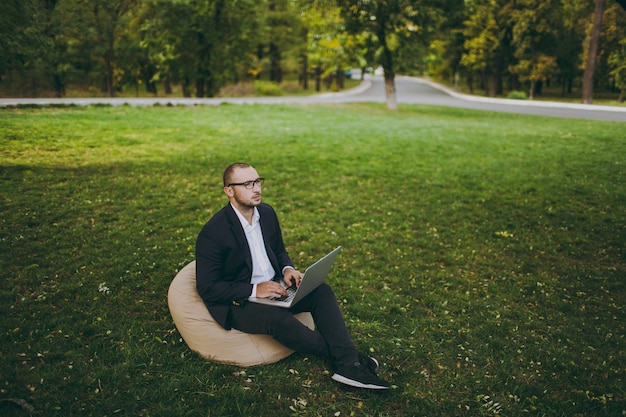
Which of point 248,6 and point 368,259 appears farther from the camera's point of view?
point 248,6

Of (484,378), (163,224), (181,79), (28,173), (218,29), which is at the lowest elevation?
(484,378)

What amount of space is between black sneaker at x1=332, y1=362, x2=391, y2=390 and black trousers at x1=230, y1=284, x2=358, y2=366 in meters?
0.07

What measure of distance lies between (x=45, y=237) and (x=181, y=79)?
103 feet

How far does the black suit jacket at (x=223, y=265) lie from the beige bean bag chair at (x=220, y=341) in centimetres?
11

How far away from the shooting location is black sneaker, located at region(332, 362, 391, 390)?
4.48 metres

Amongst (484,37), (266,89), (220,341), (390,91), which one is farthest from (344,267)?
(484,37)

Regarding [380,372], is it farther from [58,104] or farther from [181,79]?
[181,79]

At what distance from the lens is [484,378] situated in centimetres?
492

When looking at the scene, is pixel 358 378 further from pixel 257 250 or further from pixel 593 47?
pixel 593 47

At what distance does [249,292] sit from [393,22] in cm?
2371

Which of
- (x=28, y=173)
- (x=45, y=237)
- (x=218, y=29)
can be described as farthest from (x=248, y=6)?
(x=45, y=237)

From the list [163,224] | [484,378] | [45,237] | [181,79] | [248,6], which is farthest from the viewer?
[181,79]

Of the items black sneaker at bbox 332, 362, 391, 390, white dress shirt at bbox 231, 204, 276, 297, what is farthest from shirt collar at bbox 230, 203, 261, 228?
black sneaker at bbox 332, 362, 391, 390

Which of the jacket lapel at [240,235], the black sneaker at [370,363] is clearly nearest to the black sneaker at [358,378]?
the black sneaker at [370,363]
